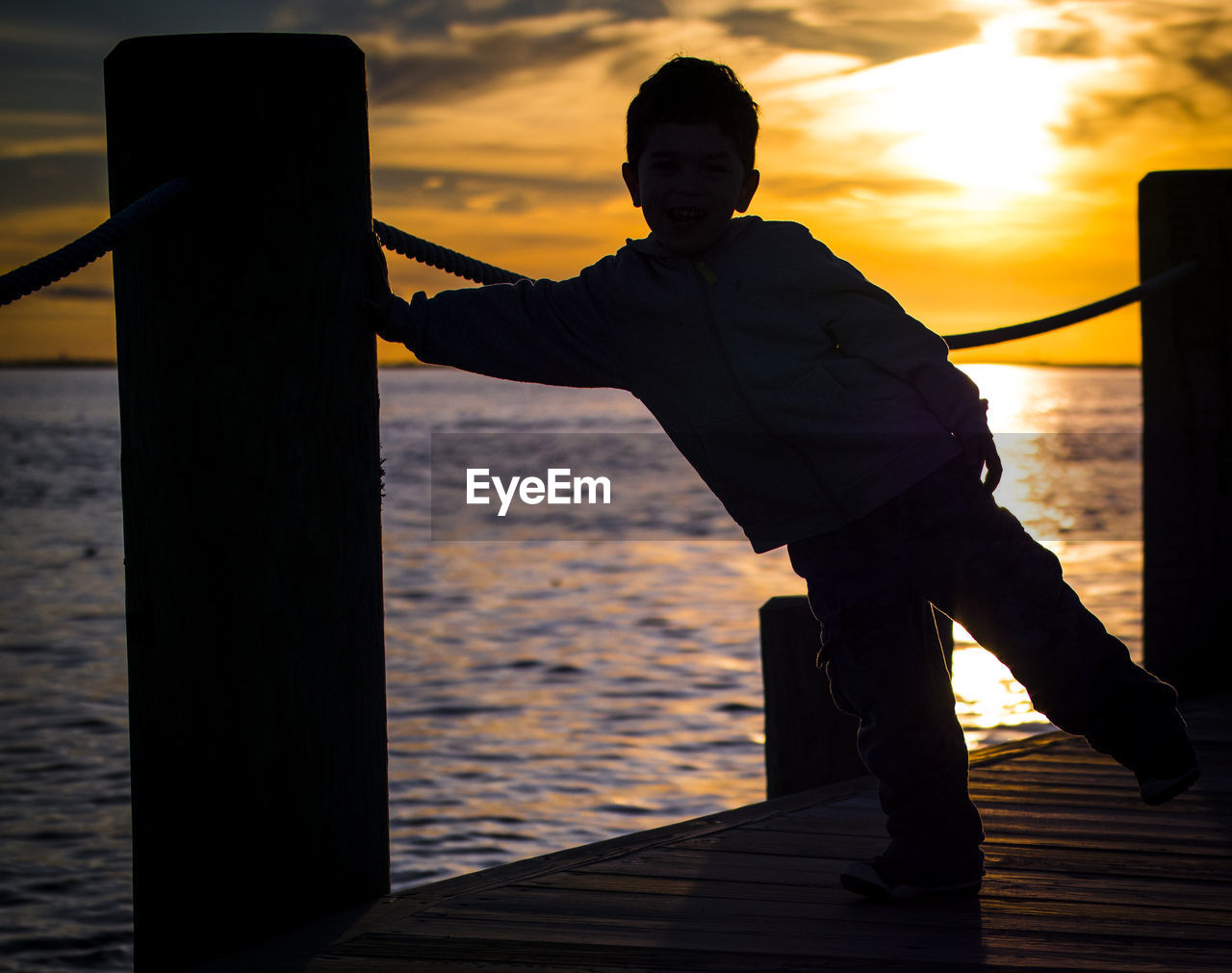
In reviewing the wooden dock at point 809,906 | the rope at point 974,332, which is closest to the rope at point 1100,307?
A: the rope at point 974,332

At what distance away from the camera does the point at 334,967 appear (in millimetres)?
1955

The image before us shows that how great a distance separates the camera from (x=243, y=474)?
2025 millimetres

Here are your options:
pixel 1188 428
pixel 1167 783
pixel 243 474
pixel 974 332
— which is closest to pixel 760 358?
pixel 243 474

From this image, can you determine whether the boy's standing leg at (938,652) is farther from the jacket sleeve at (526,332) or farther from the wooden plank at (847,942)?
the jacket sleeve at (526,332)

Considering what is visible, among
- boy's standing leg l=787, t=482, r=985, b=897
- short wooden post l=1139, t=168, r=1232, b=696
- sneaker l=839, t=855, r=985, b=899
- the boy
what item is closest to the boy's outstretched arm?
the boy

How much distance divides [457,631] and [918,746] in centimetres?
992

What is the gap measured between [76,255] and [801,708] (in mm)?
2213

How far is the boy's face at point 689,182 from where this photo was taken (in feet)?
7.14

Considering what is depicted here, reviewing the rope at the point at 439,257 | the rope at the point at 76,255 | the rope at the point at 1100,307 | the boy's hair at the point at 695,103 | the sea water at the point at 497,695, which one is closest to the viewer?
the rope at the point at 76,255

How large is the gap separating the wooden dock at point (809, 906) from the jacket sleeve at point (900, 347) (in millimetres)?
822

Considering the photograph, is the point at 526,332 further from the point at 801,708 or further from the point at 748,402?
the point at 801,708

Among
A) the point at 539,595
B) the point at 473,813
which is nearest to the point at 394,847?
the point at 473,813

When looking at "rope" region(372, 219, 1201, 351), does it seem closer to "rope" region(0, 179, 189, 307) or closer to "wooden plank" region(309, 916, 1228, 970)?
"rope" region(0, 179, 189, 307)

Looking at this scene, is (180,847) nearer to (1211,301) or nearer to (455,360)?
(455,360)
